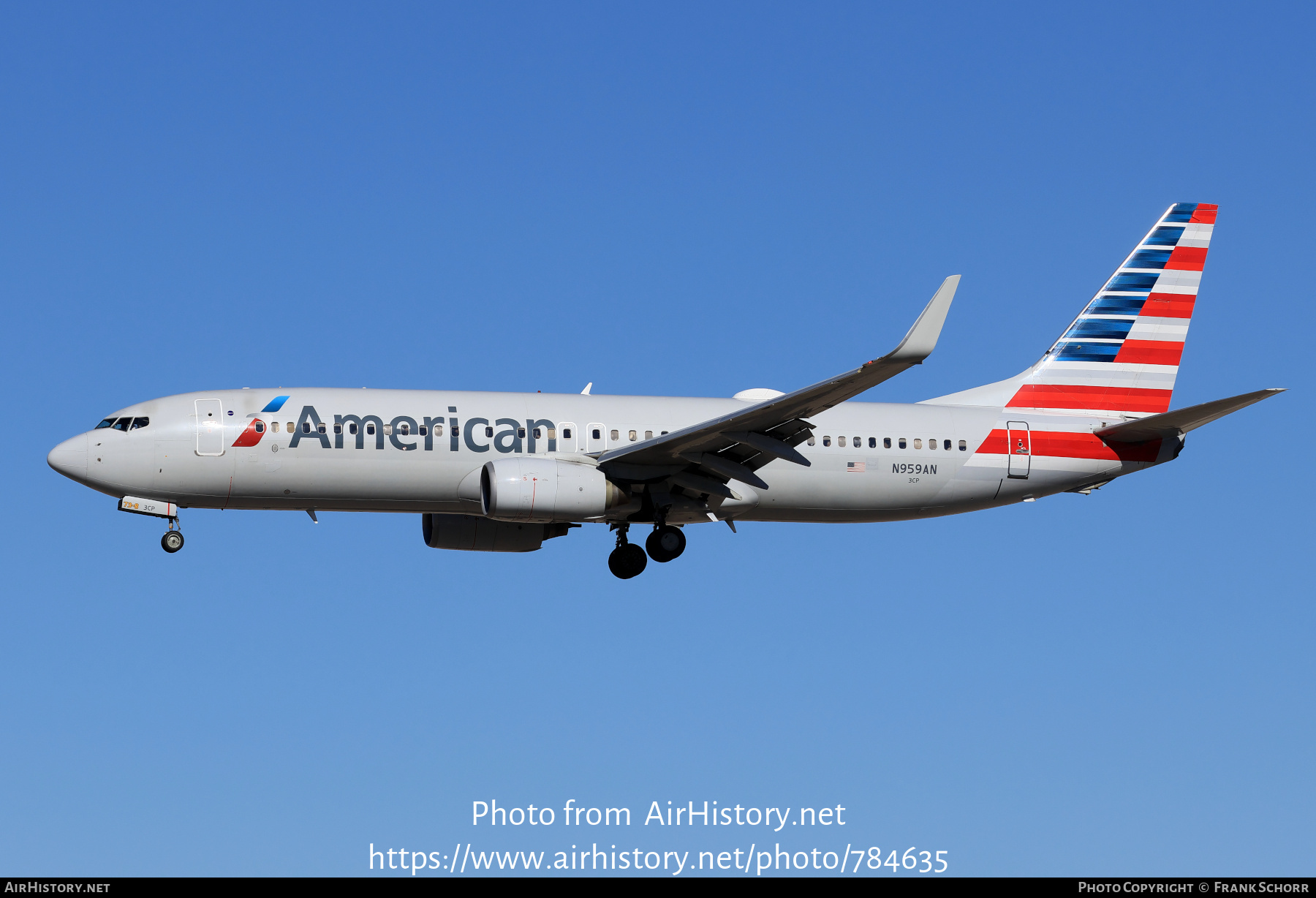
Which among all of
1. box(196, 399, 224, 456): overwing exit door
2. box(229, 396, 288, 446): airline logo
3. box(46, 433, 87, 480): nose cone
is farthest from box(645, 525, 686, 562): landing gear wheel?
box(46, 433, 87, 480): nose cone

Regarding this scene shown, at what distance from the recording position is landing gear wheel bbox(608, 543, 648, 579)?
37125 millimetres

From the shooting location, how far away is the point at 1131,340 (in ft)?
136

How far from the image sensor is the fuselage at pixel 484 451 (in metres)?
34.3

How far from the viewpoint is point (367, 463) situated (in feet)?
113

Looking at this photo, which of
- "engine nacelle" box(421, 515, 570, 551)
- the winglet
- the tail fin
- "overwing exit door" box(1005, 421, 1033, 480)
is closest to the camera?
the winglet

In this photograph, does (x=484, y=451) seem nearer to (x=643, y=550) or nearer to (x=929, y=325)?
(x=643, y=550)

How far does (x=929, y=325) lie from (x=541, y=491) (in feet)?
32.2

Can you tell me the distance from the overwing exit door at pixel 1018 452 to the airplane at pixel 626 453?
55 millimetres

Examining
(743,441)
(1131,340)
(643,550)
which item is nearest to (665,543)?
(643,550)

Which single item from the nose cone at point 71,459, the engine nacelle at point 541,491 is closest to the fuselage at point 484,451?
the nose cone at point 71,459

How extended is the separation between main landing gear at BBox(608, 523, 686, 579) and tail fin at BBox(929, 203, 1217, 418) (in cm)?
847

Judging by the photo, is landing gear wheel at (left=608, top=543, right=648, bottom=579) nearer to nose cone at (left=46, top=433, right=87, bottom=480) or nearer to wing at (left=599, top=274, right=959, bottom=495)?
wing at (left=599, top=274, right=959, bottom=495)

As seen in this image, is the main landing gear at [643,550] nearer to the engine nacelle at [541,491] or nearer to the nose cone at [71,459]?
the engine nacelle at [541,491]
